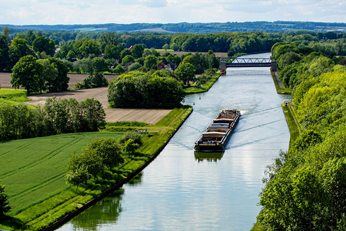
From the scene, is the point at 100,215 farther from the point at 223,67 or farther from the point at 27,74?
the point at 223,67

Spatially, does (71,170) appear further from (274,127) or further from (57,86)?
(57,86)

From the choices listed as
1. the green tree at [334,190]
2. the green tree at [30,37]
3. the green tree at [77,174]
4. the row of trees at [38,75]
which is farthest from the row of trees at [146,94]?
the green tree at [30,37]

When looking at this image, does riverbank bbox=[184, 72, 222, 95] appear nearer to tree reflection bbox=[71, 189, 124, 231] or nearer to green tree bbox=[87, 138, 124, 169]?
green tree bbox=[87, 138, 124, 169]

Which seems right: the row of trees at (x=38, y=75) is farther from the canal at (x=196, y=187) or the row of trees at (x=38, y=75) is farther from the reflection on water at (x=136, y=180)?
the reflection on water at (x=136, y=180)

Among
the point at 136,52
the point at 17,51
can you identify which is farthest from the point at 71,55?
the point at 17,51

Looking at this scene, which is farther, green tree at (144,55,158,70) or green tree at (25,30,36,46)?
green tree at (25,30,36,46)

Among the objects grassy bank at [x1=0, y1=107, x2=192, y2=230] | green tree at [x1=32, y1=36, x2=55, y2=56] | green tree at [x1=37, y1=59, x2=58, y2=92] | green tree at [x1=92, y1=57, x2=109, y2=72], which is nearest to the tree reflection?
grassy bank at [x1=0, y1=107, x2=192, y2=230]
